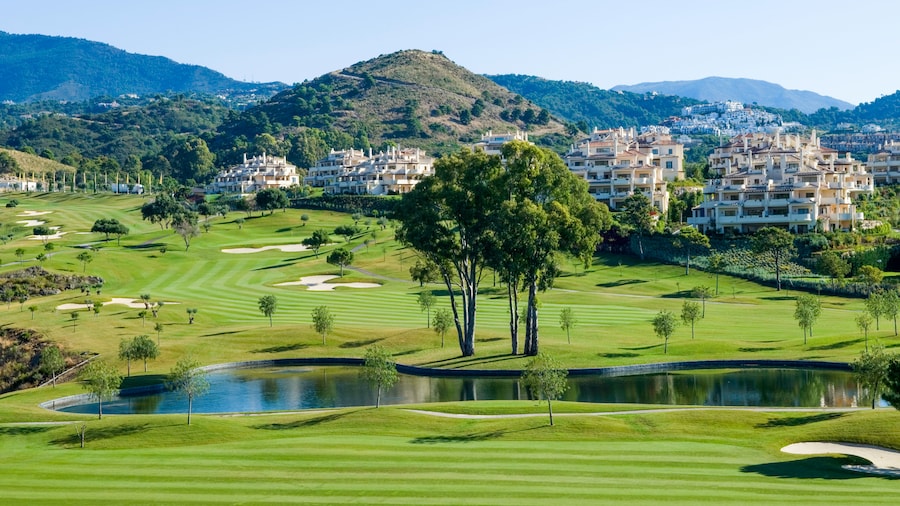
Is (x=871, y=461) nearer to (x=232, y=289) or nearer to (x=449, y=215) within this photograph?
(x=449, y=215)

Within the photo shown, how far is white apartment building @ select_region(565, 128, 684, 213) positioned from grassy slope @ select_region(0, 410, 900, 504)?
87.2 metres

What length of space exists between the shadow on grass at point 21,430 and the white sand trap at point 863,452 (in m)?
34.7

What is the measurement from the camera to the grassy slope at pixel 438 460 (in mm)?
36312

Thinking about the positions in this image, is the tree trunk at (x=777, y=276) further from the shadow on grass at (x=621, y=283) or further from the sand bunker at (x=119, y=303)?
the sand bunker at (x=119, y=303)

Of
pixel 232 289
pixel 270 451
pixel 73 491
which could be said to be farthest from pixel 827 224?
pixel 73 491

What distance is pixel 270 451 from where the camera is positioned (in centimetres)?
4350

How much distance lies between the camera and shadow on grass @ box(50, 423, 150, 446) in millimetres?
48094

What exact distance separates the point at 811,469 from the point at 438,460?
14372 millimetres

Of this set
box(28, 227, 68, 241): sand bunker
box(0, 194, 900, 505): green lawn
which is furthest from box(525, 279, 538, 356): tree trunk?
box(28, 227, 68, 241): sand bunker

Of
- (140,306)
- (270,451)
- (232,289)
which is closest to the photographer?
(270,451)

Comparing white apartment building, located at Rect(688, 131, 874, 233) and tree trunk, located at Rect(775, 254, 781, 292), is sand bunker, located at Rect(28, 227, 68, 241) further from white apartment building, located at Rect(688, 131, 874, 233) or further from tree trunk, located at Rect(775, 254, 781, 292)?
tree trunk, located at Rect(775, 254, 781, 292)

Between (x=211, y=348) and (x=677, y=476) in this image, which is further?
(x=211, y=348)

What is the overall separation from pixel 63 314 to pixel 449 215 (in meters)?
37.9

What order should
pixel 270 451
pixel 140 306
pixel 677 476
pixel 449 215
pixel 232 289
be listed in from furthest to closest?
pixel 232 289, pixel 140 306, pixel 449 215, pixel 270 451, pixel 677 476
